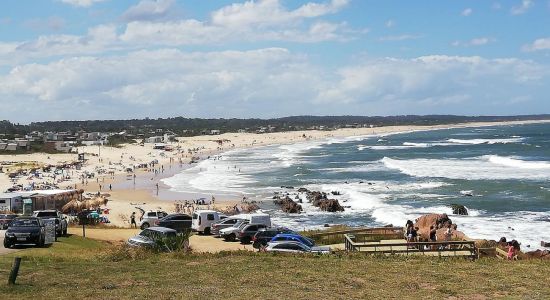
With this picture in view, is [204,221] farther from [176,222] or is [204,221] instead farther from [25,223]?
[25,223]

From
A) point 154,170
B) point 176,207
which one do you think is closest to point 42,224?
point 176,207

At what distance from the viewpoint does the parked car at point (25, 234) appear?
20781mm

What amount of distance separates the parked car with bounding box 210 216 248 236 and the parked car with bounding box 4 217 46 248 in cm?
922

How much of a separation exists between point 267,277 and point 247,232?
11.3 m

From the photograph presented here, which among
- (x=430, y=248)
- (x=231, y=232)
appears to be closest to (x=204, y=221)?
(x=231, y=232)

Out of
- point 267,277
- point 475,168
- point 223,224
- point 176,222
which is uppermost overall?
point 267,277

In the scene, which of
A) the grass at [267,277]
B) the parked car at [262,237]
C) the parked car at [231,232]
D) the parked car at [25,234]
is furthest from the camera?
the parked car at [231,232]

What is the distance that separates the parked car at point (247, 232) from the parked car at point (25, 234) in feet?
26.7

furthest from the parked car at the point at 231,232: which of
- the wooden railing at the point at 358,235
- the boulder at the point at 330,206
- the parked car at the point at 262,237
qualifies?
the boulder at the point at 330,206

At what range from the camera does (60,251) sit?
20.8m

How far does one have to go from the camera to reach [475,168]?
79.2m

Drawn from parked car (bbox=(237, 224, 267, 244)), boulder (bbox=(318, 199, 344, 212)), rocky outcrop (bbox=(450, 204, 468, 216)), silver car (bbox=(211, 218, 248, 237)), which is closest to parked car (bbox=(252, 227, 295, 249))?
parked car (bbox=(237, 224, 267, 244))

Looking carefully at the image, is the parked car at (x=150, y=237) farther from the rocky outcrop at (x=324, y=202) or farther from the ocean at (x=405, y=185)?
the rocky outcrop at (x=324, y=202)

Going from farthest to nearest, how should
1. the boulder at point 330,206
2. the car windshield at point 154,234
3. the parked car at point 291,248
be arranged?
1. the boulder at point 330,206
2. the car windshield at point 154,234
3. the parked car at point 291,248
